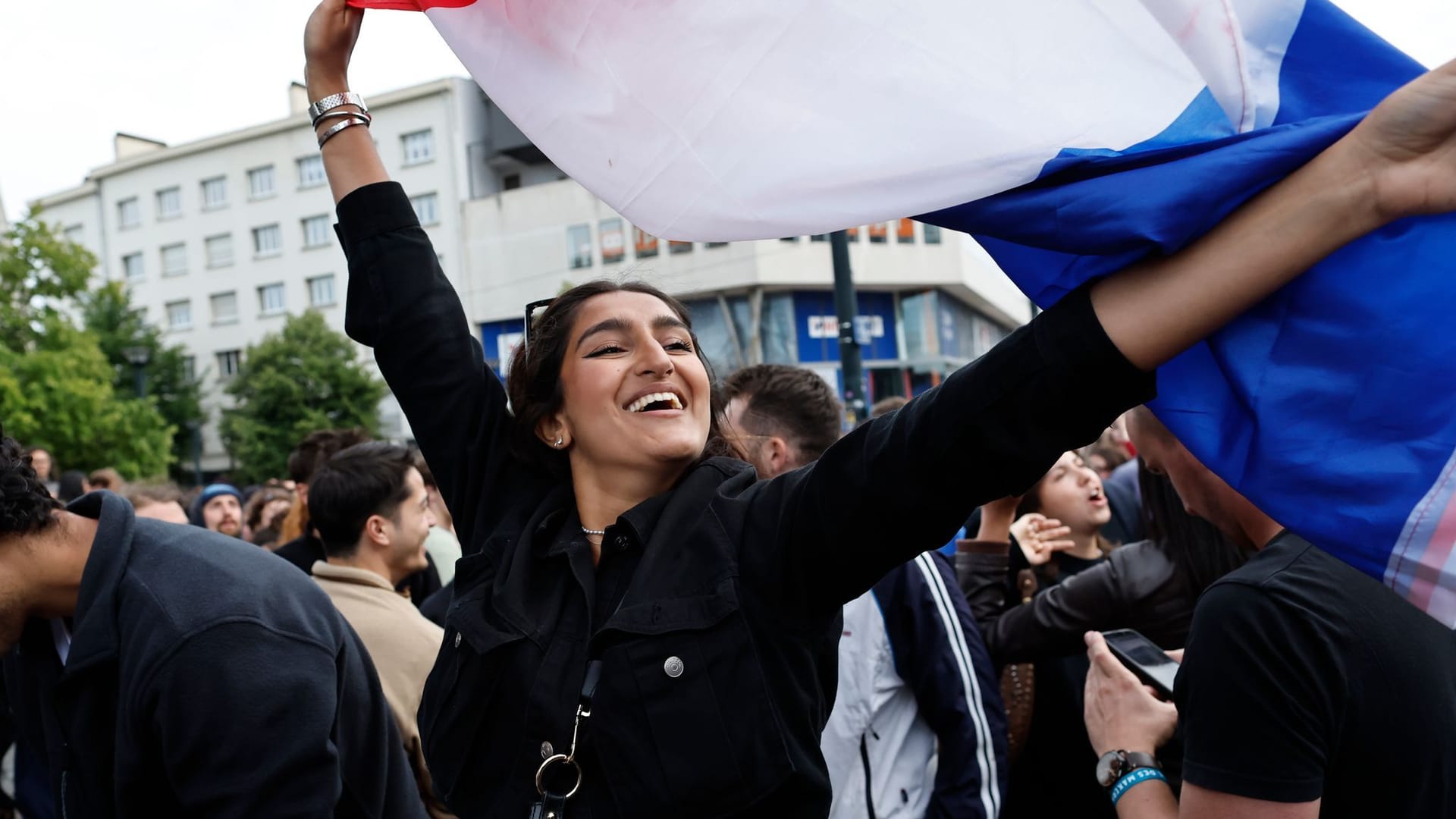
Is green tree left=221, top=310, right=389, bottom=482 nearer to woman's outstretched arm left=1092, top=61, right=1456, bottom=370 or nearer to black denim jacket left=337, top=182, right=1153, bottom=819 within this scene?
black denim jacket left=337, top=182, right=1153, bottom=819

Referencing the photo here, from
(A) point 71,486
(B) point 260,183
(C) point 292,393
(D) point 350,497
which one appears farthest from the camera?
(B) point 260,183

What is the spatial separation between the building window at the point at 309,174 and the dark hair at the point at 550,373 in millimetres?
46887

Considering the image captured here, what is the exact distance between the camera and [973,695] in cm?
295

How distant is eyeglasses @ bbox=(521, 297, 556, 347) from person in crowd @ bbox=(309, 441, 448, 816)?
5.23 feet

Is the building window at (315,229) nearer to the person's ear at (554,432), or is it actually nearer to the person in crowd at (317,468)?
the person in crowd at (317,468)

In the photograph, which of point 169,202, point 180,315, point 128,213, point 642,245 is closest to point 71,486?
point 642,245

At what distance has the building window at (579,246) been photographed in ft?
136

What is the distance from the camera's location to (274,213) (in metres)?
46.0

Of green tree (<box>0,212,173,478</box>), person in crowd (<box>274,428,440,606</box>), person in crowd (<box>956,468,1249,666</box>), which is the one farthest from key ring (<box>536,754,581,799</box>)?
green tree (<box>0,212,173,478</box>)

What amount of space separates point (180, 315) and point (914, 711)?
172 feet

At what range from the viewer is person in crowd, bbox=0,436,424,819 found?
78.1 inches

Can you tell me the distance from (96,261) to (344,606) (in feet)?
79.1

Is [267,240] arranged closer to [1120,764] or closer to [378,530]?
[378,530]

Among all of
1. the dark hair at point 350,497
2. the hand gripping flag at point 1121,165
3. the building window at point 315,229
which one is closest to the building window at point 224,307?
the building window at point 315,229
